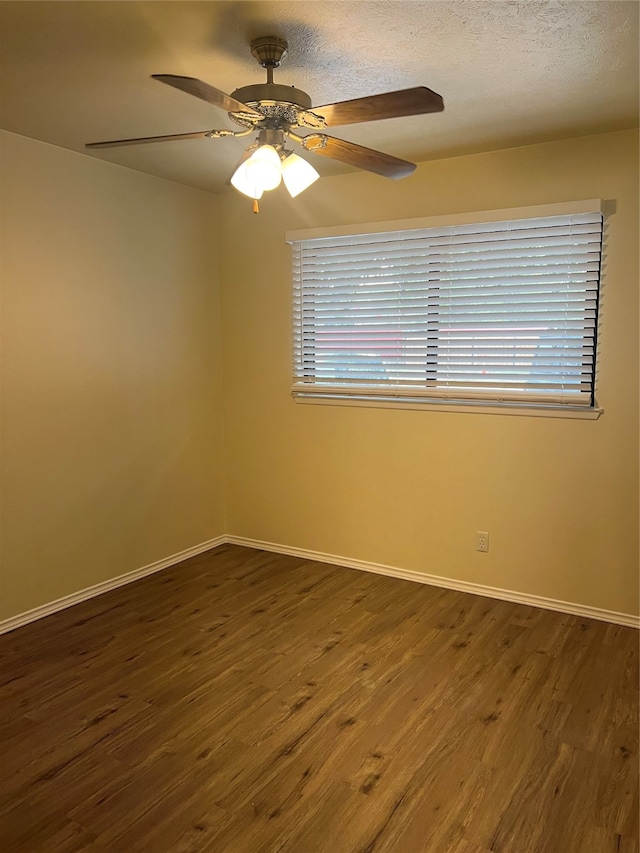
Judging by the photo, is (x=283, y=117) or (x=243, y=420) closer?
(x=283, y=117)

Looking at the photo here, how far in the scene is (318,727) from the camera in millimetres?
2461

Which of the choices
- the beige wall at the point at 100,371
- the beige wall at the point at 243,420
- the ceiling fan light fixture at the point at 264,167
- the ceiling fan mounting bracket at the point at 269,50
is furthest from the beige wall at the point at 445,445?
the ceiling fan light fixture at the point at 264,167

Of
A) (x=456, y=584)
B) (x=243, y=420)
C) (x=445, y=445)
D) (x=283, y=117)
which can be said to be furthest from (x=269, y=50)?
(x=456, y=584)

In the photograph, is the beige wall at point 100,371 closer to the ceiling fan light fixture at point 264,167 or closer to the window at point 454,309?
the window at point 454,309

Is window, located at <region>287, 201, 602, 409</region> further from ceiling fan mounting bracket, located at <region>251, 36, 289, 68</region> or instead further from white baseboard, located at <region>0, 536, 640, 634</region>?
ceiling fan mounting bracket, located at <region>251, 36, 289, 68</region>

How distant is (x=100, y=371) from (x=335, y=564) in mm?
1894

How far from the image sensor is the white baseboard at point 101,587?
3.30 metres

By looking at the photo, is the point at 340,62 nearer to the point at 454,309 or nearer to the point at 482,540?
the point at 454,309

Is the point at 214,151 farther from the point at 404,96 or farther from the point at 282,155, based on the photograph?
the point at 404,96

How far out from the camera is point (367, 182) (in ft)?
12.5

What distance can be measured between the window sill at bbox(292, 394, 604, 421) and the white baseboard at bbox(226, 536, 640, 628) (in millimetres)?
1003

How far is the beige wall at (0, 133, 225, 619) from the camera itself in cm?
323

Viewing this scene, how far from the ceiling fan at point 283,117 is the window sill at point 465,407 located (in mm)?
1563

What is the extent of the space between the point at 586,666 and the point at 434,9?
2.67m
